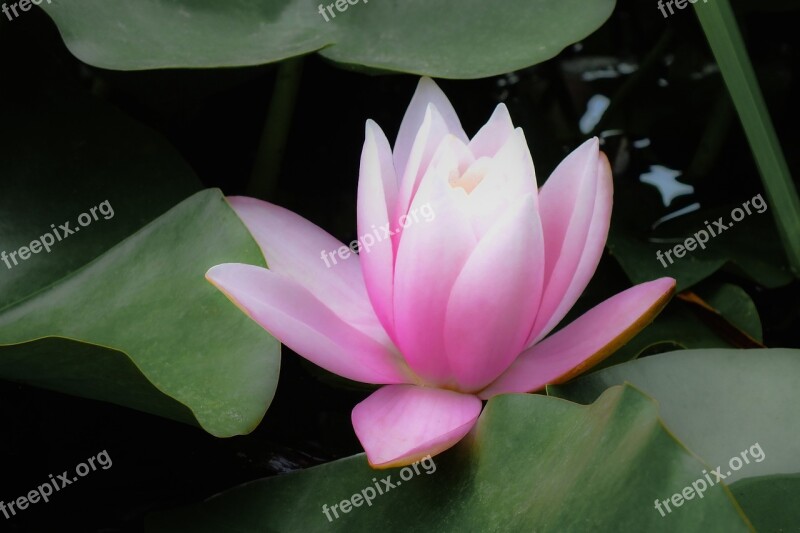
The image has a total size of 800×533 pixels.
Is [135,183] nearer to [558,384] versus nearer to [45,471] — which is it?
[45,471]

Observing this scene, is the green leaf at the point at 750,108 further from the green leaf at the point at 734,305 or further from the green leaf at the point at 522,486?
the green leaf at the point at 522,486

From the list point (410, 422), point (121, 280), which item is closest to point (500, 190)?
point (410, 422)

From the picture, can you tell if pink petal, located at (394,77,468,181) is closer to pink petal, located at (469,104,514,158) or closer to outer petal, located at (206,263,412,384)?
pink petal, located at (469,104,514,158)

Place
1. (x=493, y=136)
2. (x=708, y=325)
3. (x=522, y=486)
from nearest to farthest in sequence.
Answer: (x=522, y=486)
(x=493, y=136)
(x=708, y=325)

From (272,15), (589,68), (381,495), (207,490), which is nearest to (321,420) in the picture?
(207,490)

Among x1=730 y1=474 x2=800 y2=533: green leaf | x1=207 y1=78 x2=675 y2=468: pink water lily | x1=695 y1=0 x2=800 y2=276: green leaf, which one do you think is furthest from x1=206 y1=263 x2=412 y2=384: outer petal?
x1=695 y1=0 x2=800 y2=276: green leaf

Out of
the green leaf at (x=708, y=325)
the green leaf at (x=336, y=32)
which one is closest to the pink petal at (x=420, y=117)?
the green leaf at (x=336, y=32)

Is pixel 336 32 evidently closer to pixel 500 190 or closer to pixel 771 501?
pixel 500 190
